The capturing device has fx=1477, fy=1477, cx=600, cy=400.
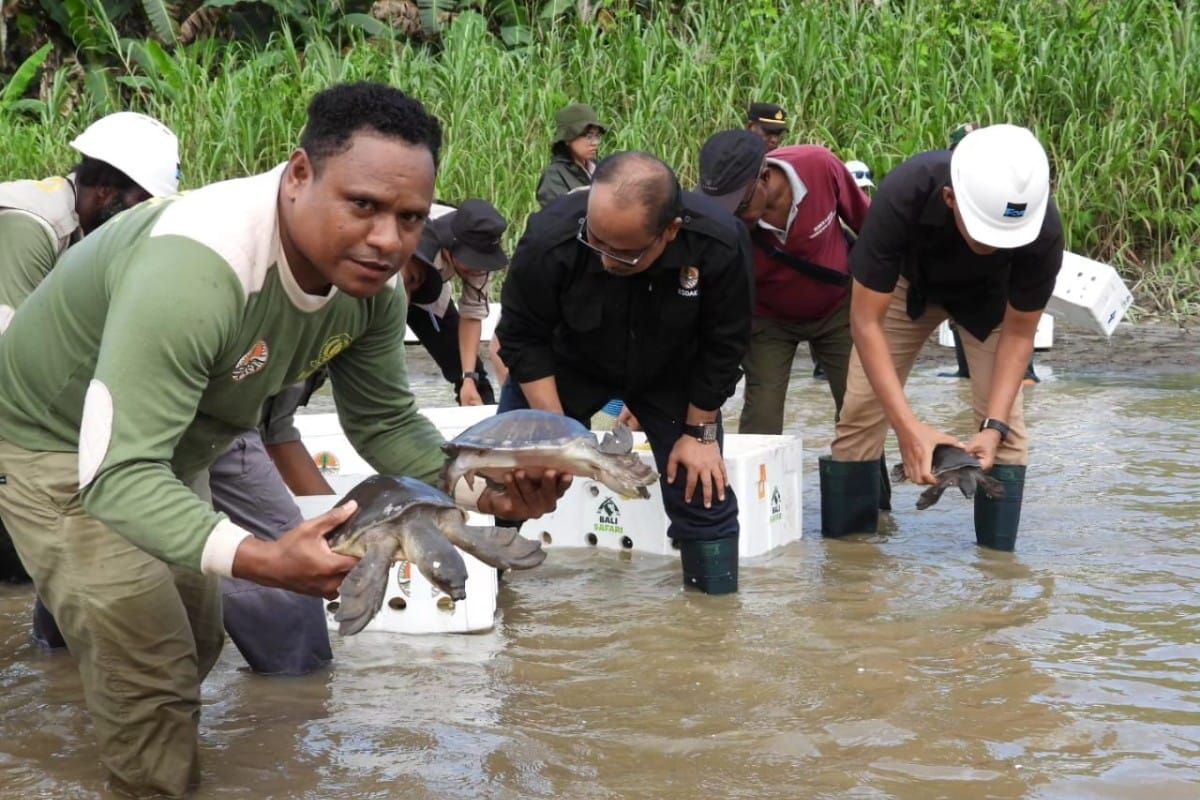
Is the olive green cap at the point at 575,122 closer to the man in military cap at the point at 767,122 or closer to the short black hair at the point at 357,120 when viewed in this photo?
the man in military cap at the point at 767,122

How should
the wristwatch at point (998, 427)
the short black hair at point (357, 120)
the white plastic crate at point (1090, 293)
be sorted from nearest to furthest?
the short black hair at point (357, 120), the wristwatch at point (998, 427), the white plastic crate at point (1090, 293)

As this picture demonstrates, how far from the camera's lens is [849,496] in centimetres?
557

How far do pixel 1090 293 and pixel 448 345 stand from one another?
3.52m

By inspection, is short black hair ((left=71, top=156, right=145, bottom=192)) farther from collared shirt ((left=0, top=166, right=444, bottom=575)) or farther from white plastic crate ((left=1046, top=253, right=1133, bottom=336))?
white plastic crate ((left=1046, top=253, right=1133, bottom=336))

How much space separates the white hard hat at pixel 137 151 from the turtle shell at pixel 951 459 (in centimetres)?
247

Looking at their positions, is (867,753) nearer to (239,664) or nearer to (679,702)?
(679,702)

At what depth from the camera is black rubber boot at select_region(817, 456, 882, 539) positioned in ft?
18.2

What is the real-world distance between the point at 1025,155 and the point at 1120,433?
3302 mm

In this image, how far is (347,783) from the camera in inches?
132

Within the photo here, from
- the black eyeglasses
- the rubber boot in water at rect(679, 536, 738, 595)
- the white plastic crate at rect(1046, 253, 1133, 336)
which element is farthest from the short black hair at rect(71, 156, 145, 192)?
the white plastic crate at rect(1046, 253, 1133, 336)

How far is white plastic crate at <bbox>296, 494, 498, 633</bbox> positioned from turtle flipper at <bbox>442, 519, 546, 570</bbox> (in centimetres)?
177

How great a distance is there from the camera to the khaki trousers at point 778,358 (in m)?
5.82

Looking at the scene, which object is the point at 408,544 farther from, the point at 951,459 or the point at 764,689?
the point at 951,459

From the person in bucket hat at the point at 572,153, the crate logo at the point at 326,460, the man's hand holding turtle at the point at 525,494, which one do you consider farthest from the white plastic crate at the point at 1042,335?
the man's hand holding turtle at the point at 525,494
